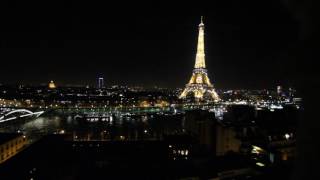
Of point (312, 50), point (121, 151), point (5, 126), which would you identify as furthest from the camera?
point (5, 126)

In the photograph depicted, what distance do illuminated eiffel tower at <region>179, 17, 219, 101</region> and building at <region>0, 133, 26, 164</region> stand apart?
11.0m

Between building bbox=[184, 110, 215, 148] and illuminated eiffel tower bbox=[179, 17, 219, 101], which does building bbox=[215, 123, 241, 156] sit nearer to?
building bbox=[184, 110, 215, 148]

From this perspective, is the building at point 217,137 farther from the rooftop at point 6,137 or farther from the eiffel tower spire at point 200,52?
the eiffel tower spire at point 200,52

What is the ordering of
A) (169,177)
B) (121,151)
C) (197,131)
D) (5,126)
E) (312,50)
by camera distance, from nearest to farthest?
1. (312,50)
2. (169,177)
3. (121,151)
4. (197,131)
5. (5,126)

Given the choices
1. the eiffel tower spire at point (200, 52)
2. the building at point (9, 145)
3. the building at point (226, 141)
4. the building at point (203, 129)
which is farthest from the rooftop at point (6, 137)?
the eiffel tower spire at point (200, 52)

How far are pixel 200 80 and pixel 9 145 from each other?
511 inches

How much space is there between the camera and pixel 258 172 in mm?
4227

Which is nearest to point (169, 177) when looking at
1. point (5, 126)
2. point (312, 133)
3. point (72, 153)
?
point (72, 153)

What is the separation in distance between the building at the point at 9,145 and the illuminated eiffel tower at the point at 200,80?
10984 millimetres

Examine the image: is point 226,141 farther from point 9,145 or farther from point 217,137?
point 9,145

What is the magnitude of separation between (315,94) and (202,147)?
19.7ft

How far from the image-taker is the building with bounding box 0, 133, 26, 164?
612 centimetres

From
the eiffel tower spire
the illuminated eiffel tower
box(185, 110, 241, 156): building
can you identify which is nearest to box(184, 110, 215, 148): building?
box(185, 110, 241, 156): building

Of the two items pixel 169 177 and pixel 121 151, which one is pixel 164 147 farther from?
pixel 169 177
